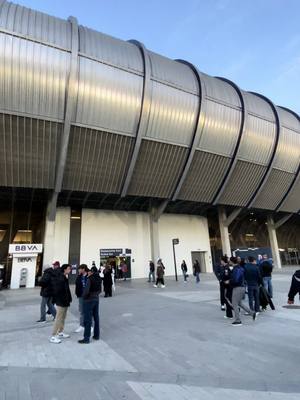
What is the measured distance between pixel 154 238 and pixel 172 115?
40.9 feet

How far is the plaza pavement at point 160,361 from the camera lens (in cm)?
356

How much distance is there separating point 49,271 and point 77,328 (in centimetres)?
175

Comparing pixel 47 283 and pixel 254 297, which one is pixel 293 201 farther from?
pixel 47 283

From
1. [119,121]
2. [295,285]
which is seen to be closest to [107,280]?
[295,285]

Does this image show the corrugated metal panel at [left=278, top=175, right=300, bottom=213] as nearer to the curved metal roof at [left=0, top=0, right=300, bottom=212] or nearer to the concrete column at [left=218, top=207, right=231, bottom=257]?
the curved metal roof at [left=0, top=0, right=300, bottom=212]

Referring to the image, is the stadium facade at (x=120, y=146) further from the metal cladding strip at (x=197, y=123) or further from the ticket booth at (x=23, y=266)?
the ticket booth at (x=23, y=266)

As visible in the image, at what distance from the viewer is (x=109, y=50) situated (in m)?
18.7

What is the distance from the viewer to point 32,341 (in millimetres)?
6125

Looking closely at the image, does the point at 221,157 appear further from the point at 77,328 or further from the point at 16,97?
the point at 77,328

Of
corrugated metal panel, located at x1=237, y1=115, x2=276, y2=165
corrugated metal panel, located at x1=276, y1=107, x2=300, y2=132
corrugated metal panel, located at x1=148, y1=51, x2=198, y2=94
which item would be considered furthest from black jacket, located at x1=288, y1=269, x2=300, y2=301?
corrugated metal panel, located at x1=276, y1=107, x2=300, y2=132

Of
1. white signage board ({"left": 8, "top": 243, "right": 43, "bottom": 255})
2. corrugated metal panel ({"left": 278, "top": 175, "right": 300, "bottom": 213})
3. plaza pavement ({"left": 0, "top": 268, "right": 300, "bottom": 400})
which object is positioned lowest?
plaza pavement ({"left": 0, "top": 268, "right": 300, "bottom": 400})

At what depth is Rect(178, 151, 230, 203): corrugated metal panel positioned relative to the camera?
77.8ft

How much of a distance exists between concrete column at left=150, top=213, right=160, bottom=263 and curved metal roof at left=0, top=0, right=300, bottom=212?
442 cm

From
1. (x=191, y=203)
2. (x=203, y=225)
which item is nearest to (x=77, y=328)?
(x=191, y=203)
